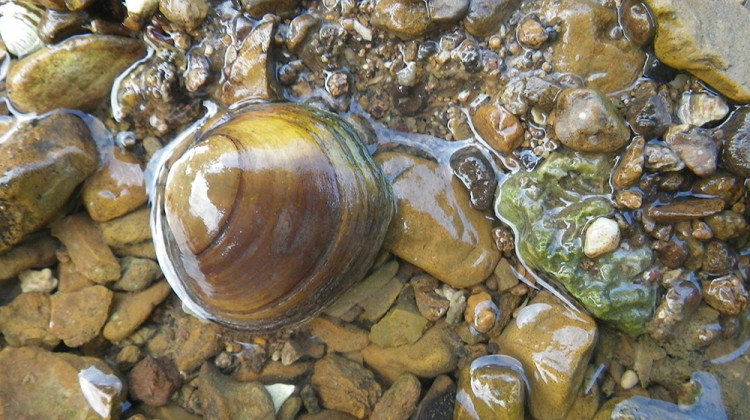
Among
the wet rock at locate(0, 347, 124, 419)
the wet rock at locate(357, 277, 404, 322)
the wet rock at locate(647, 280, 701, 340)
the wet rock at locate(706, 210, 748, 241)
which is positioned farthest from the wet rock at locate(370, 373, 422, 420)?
the wet rock at locate(706, 210, 748, 241)

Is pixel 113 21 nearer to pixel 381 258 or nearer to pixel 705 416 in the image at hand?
pixel 381 258

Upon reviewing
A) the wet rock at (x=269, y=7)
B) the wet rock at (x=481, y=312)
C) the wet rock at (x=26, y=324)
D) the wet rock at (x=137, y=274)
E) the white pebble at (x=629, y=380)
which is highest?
the wet rock at (x=269, y=7)

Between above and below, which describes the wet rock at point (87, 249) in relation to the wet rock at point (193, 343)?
above

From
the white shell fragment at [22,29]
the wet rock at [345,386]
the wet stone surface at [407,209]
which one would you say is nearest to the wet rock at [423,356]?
the wet stone surface at [407,209]

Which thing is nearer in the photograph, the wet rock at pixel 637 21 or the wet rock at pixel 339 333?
the wet rock at pixel 637 21

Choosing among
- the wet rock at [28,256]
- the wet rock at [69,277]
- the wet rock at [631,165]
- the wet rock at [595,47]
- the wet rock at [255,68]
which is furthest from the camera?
the wet rock at [69,277]

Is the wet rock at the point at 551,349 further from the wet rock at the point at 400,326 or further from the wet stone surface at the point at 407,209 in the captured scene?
the wet rock at the point at 400,326
